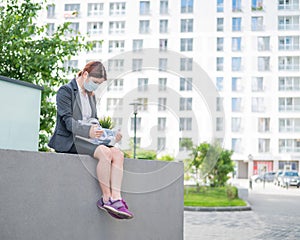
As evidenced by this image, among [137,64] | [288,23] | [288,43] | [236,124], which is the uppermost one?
[288,23]

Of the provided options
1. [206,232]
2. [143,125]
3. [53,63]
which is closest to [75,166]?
[143,125]

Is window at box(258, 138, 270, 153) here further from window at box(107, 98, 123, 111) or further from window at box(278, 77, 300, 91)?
window at box(107, 98, 123, 111)

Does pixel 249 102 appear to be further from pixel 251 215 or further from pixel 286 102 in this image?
pixel 251 215

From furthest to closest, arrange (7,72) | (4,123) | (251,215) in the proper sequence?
1. (251,215)
2. (7,72)
3. (4,123)

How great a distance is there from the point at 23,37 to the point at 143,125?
14.8ft

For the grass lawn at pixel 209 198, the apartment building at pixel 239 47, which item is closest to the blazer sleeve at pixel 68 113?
the grass lawn at pixel 209 198

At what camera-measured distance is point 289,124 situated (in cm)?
3747

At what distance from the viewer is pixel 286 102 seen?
37.3 metres

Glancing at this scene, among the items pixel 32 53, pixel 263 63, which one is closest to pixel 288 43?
pixel 263 63

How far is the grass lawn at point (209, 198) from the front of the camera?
12.5 m

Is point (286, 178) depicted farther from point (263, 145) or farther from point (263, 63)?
point (263, 63)

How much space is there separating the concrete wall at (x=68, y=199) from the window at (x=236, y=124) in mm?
33299

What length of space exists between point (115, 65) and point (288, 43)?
36.0m

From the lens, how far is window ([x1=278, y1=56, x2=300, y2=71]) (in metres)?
37.5
